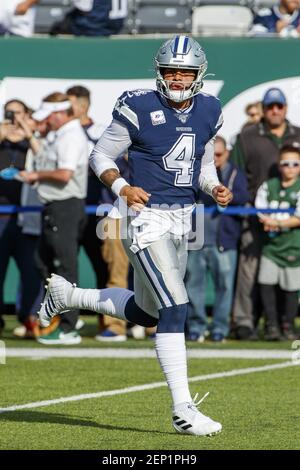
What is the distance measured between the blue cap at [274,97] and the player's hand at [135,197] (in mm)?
5845

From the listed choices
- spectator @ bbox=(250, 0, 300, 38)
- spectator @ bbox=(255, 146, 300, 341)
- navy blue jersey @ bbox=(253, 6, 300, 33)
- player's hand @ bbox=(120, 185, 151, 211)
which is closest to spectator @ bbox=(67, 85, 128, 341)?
spectator @ bbox=(255, 146, 300, 341)

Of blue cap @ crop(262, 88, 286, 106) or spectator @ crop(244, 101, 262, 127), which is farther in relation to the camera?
spectator @ crop(244, 101, 262, 127)

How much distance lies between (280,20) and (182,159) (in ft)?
24.8

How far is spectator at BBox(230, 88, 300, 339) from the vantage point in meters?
11.8

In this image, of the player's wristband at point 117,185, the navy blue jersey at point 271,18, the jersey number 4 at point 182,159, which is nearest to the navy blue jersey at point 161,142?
the jersey number 4 at point 182,159

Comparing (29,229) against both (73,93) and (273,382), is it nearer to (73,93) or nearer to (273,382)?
(73,93)

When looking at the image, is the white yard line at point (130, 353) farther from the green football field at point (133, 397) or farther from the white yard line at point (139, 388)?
the white yard line at point (139, 388)

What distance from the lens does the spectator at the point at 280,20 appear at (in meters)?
13.6

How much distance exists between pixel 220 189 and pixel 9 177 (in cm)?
505

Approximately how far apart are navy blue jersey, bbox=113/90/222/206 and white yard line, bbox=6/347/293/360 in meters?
3.85

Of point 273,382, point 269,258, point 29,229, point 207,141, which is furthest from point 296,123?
point 207,141

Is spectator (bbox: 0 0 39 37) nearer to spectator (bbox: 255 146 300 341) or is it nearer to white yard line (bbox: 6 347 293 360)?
spectator (bbox: 255 146 300 341)

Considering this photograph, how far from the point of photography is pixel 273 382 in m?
8.70

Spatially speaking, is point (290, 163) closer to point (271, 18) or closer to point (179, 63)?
point (271, 18)
